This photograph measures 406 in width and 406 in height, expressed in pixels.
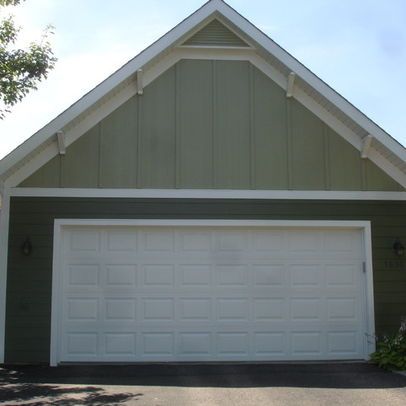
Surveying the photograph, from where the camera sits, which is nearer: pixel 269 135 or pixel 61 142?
pixel 61 142

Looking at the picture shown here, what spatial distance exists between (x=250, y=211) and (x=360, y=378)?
3.22m

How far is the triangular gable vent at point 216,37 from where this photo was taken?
10.4 m

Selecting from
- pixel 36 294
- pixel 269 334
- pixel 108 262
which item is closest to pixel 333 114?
pixel 269 334

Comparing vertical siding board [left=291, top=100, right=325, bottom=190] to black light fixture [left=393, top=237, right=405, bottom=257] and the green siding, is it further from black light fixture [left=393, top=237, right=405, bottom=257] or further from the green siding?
black light fixture [left=393, top=237, right=405, bottom=257]

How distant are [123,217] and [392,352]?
488cm

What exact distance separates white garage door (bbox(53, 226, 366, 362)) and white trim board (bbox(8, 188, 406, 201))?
562 millimetres

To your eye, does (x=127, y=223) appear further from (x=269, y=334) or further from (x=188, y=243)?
(x=269, y=334)

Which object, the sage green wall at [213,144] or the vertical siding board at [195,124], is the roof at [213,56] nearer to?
the sage green wall at [213,144]

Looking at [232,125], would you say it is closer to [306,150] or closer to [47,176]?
[306,150]

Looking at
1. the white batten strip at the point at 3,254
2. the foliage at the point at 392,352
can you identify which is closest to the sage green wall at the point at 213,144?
the white batten strip at the point at 3,254

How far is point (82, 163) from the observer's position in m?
10.0

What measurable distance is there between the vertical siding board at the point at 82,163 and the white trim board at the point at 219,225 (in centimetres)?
66

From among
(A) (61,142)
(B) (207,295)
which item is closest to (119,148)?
(A) (61,142)

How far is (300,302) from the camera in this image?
10172 mm
